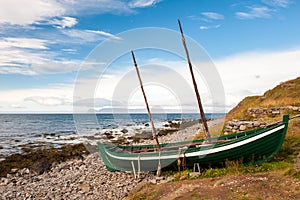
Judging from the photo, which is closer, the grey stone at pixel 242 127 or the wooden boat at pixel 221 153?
the wooden boat at pixel 221 153

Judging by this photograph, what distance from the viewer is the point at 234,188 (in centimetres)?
1055

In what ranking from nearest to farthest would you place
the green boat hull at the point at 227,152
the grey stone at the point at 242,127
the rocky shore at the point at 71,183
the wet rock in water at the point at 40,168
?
the green boat hull at the point at 227,152
the rocky shore at the point at 71,183
the wet rock in water at the point at 40,168
the grey stone at the point at 242,127

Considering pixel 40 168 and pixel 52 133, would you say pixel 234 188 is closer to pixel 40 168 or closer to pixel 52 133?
pixel 40 168

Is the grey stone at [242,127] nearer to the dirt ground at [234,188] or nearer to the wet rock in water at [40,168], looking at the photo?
the dirt ground at [234,188]

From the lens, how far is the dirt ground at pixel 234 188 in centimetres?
966

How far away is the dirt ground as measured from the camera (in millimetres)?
9656

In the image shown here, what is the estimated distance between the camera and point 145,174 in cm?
1741

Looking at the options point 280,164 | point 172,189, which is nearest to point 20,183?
point 172,189

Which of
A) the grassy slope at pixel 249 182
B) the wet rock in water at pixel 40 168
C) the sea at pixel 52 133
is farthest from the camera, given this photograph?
the sea at pixel 52 133

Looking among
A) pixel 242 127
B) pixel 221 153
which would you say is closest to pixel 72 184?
pixel 221 153

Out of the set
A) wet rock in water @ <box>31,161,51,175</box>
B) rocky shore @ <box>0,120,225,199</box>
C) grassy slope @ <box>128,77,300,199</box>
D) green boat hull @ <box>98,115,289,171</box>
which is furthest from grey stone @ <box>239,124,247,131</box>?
wet rock in water @ <box>31,161,51,175</box>


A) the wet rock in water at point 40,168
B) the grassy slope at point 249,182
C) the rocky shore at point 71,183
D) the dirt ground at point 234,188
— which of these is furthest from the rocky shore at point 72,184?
the dirt ground at point 234,188

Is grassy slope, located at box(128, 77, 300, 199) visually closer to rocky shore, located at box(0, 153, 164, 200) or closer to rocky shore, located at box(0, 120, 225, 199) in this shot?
rocky shore, located at box(0, 120, 225, 199)

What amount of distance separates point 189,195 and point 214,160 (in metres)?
4.43
